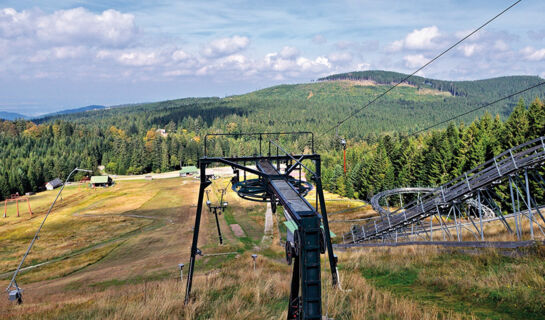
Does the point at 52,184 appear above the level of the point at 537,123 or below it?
below

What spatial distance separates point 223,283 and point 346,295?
7093 mm

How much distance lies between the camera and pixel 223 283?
1697 centimetres

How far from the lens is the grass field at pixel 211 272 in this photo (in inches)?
453

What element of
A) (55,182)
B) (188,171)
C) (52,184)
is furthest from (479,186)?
(55,182)

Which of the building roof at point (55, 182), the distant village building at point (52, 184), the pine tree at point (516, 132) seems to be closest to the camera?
the pine tree at point (516, 132)

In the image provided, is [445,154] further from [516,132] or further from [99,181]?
[99,181]

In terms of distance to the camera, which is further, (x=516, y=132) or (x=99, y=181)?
(x=99, y=181)

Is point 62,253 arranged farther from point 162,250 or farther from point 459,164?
point 459,164

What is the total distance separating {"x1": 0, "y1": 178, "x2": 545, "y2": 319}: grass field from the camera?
453 inches

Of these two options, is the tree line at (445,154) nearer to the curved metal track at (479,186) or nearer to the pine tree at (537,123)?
the pine tree at (537,123)

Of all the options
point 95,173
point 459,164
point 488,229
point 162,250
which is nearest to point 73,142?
point 95,173

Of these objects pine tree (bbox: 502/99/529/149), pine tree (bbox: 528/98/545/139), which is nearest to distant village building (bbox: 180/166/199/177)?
pine tree (bbox: 502/99/529/149)

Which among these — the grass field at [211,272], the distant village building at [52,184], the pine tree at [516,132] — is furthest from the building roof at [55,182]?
the pine tree at [516,132]

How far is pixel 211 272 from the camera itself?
83.1ft
